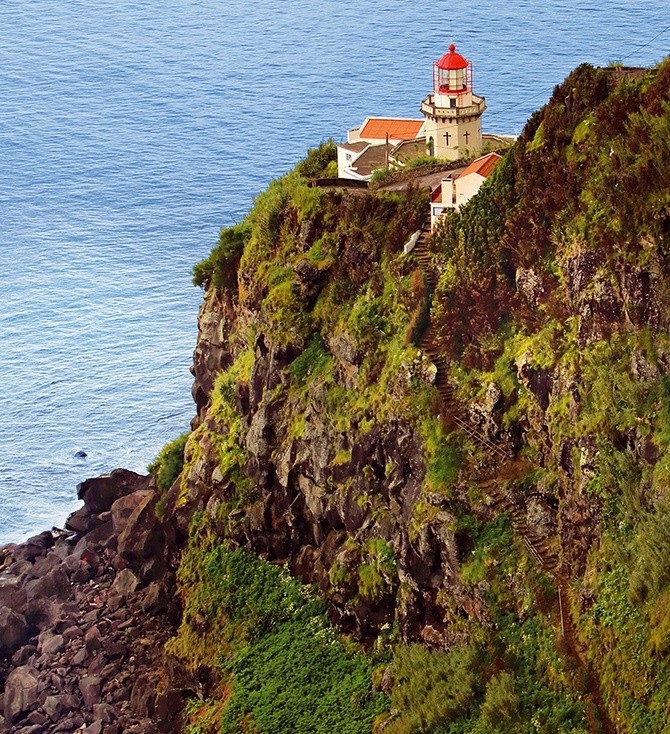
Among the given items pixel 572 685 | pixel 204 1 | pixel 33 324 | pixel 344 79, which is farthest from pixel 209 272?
pixel 204 1

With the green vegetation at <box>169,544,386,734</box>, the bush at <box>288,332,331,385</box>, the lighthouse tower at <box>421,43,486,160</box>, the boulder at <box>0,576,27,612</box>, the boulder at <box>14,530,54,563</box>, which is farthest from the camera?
the boulder at <box>14,530,54,563</box>

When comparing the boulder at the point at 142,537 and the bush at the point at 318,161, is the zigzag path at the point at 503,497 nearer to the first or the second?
the bush at the point at 318,161

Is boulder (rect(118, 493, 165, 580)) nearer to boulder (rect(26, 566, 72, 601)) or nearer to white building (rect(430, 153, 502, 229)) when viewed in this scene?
boulder (rect(26, 566, 72, 601))

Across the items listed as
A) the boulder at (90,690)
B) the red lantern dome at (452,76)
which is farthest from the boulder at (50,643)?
the red lantern dome at (452,76)

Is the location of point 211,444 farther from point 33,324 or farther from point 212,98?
point 212,98

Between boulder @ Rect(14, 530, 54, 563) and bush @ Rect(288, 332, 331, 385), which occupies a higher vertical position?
bush @ Rect(288, 332, 331, 385)

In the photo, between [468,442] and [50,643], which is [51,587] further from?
[468,442]

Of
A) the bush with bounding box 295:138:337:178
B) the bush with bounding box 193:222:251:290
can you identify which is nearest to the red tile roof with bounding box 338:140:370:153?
the bush with bounding box 295:138:337:178
